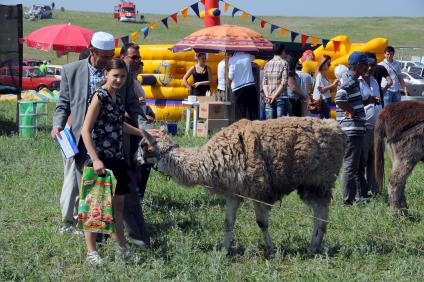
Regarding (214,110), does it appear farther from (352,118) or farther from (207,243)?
(207,243)

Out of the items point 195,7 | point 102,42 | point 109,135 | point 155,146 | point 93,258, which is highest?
point 195,7

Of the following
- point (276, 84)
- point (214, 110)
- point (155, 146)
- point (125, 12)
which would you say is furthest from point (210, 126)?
point (125, 12)

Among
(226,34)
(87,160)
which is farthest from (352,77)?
(226,34)

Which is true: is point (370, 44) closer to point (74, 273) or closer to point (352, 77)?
point (352, 77)

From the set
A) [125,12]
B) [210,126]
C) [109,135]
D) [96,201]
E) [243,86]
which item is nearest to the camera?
[96,201]

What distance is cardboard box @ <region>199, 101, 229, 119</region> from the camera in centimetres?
1377

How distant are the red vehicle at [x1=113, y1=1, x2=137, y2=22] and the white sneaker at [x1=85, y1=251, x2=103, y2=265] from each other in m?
65.9

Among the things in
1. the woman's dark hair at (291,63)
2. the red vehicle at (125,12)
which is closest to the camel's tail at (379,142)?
the woman's dark hair at (291,63)

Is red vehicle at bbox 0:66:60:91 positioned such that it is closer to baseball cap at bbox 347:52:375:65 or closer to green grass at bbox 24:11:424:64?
green grass at bbox 24:11:424:64

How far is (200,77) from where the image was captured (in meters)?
14.9

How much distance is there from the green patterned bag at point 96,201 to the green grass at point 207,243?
1.12 ft

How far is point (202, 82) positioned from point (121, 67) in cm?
918

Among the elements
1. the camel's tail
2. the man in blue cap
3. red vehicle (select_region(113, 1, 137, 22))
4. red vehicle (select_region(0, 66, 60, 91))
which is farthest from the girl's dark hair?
red vehicle (select_region(113, 1, 137, 22))

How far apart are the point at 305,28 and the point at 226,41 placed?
54.9m
